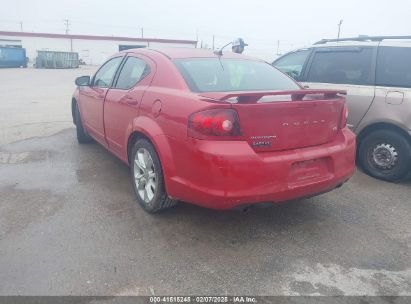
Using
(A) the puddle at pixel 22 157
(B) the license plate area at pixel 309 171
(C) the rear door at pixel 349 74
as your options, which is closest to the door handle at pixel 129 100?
(B) the license plate area at pixel 309 171

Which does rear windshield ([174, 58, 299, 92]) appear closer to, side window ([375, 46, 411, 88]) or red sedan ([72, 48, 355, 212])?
red sedan ([72, 48, 355, 212])

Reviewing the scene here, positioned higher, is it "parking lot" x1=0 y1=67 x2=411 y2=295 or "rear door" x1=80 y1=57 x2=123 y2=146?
"rear door" x1=80 y1=57 x2=123 y2=146

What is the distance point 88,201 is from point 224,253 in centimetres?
170

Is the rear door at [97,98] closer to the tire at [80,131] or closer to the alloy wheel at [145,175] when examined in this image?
→ the tire at [80,131]

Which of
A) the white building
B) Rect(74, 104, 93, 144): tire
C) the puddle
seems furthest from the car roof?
the white building

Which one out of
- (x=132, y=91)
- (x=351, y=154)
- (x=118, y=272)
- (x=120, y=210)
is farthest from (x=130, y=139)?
(x=351, y=154)

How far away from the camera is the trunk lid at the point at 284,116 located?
8.81ft

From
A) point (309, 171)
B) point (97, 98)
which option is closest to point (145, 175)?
point (309, 171)

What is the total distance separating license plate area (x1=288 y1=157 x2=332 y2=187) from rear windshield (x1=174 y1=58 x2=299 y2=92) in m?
0.92

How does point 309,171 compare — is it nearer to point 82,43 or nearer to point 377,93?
point 377,93

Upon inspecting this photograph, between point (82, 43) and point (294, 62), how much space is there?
5142cm

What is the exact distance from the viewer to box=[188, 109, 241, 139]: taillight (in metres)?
2.66

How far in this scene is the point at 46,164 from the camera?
4.98m

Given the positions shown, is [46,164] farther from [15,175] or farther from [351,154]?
[351,154]
